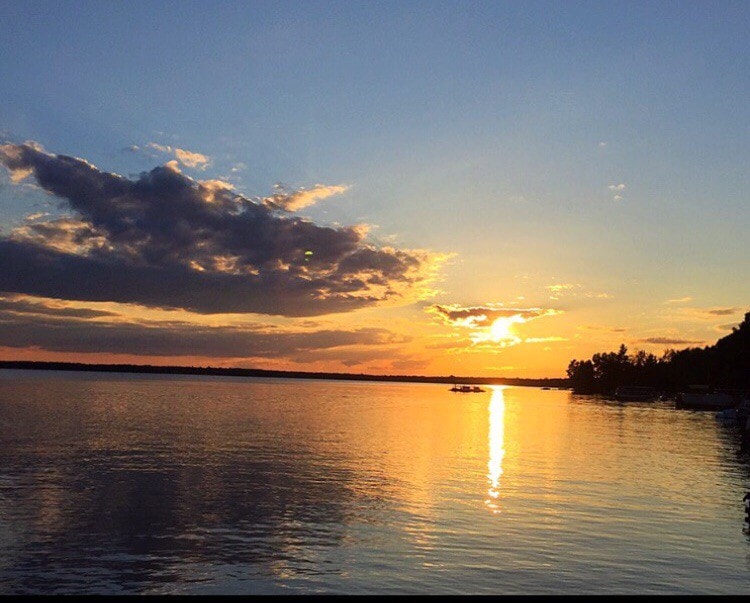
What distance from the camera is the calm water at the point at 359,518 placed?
28484mm

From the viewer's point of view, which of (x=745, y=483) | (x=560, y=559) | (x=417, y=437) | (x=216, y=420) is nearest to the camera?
(x=560, y=559)

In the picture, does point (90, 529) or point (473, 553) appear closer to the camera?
point (473, 553)

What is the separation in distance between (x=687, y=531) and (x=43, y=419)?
328ft

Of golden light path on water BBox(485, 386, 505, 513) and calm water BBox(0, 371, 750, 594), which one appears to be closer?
calm water BBox(0, 371, 750, 594)

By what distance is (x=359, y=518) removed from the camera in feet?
133

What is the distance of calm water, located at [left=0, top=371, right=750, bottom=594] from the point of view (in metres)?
28.5

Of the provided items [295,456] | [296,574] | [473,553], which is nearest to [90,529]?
[296,574]

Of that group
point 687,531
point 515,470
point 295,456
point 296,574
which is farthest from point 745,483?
point 296,574

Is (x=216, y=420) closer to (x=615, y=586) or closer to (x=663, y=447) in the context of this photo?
(x=663, y=447)

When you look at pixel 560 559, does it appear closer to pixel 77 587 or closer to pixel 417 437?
pixel 77 587

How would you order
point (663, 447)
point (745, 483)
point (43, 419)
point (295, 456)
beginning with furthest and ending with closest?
point (43, 419)
point (663, 447)
point (295, 456)
point (745, 483)

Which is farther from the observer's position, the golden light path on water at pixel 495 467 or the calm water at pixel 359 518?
the golden light path on water at pixel 495 467

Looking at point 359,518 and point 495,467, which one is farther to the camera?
point 495,467

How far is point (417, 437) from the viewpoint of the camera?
102 meters
